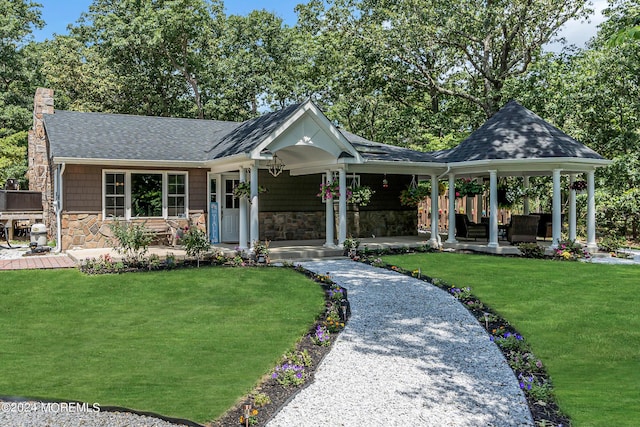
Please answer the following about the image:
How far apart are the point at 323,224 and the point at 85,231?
757cm

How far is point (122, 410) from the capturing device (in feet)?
14.2

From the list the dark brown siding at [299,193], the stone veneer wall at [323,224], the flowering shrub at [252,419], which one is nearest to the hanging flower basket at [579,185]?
the stone veneer wall at [323,224]

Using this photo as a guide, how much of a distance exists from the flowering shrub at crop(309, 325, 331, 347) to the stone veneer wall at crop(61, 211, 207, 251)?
30.9 ft

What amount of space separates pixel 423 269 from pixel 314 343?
6.04 m

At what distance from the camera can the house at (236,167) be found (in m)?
13.5

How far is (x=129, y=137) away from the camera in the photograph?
51.3ft

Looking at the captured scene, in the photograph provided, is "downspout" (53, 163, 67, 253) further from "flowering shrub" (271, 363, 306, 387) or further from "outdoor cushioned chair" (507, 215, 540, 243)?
"outdoor cushioned chair" (507, 215, 540, 243)

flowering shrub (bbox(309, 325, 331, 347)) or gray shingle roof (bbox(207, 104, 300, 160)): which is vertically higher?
gray shingle roof (bbox(207, 104, 300, 160))

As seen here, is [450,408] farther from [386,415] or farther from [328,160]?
[328,160]

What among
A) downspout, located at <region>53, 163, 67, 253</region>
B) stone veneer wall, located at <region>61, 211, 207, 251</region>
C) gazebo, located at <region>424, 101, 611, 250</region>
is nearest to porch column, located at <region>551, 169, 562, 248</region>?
gazebo, located at <region>424, 101, 611, 250</region>

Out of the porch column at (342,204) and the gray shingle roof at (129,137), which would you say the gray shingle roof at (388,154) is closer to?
the porch column at (342,204)

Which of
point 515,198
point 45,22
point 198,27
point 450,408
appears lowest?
point 450,408

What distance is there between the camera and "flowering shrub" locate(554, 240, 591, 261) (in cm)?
Result: 1370

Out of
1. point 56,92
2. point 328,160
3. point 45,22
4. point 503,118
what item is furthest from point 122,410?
point 45,22
